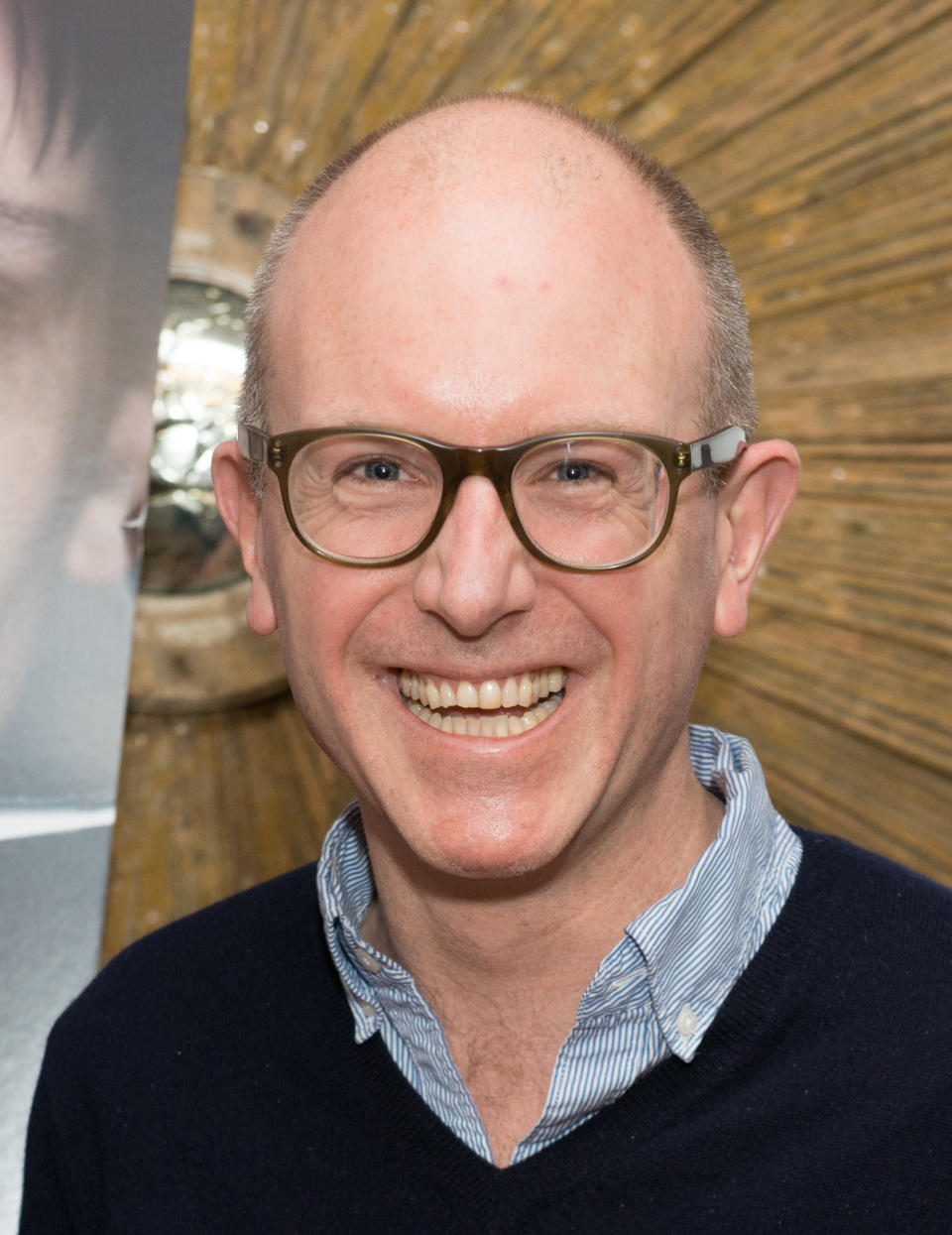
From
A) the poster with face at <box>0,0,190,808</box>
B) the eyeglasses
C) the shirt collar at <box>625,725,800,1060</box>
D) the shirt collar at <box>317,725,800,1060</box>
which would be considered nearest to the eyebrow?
the poster with face at <box>0,0,190,808</box>

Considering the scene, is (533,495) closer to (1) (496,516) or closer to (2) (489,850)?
(1) (496,516)

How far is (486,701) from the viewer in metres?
0.75

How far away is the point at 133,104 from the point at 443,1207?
98 centimetres

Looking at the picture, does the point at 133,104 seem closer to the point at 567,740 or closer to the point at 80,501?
the point at 80,501

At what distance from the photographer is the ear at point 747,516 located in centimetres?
82

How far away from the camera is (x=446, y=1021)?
85cm

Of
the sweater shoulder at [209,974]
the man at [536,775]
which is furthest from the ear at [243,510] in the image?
the sweater shoulder at [209,974]

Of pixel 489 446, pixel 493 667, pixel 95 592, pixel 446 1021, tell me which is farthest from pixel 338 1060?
pixel 95 592

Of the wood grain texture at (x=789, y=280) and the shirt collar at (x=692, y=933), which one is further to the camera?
the wood grain texture at (x=789, y=280)

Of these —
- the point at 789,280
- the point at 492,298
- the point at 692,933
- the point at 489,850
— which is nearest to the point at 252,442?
the point at 492,298

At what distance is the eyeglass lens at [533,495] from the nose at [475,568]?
2cm

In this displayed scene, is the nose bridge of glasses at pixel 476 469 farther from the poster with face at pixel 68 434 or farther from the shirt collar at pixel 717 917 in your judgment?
the poster with face at pixel 68 434

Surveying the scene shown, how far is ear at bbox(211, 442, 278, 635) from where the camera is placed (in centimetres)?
88

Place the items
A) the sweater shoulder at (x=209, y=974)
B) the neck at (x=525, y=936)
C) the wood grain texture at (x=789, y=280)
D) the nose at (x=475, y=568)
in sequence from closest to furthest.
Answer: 1. the nose at (x=475, y=568)
2. the neck at (x=525, y=936)
3. the sweater shoulder at (x=209, y=974)
4. the wood grain texture at (x=789, y=280)
